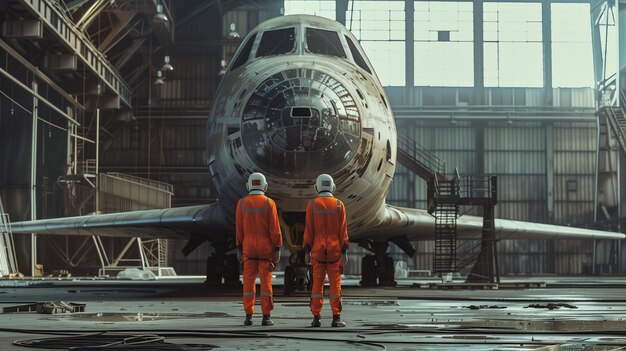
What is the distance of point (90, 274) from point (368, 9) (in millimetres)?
22060

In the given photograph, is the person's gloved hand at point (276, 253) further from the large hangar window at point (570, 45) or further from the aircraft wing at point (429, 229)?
the large hangar window at point (570, 45)

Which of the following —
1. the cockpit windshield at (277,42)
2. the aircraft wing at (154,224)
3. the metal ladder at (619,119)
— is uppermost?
the metal ladder at (619,119)

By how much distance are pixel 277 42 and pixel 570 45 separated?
4408 cm

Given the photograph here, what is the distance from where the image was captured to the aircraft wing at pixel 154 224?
1867 cm

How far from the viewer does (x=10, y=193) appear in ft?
126

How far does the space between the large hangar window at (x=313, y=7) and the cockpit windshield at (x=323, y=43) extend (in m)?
38.8

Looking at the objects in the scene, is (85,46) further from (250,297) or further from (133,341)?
(133,341)

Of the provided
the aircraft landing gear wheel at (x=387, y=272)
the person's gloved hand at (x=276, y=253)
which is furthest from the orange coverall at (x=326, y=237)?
the aircraft landing gear wheel at (x=387, y=272)

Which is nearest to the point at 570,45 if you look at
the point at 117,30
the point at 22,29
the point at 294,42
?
the point at 117,30

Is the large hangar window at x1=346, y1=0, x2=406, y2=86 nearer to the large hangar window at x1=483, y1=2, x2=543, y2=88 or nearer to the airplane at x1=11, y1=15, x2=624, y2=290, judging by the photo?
the large hangar window at x1=483, y1=2, x2=543, y2=88

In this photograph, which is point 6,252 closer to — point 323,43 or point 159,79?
point 159,79

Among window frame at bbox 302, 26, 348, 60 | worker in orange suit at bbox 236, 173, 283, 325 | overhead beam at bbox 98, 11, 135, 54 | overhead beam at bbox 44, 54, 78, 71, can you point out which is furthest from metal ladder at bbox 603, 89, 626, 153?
worker in orange suit at bbox 236, 173, 283, 325

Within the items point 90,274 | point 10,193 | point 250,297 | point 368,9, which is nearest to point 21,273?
point 10,193

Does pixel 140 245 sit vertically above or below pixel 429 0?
below
